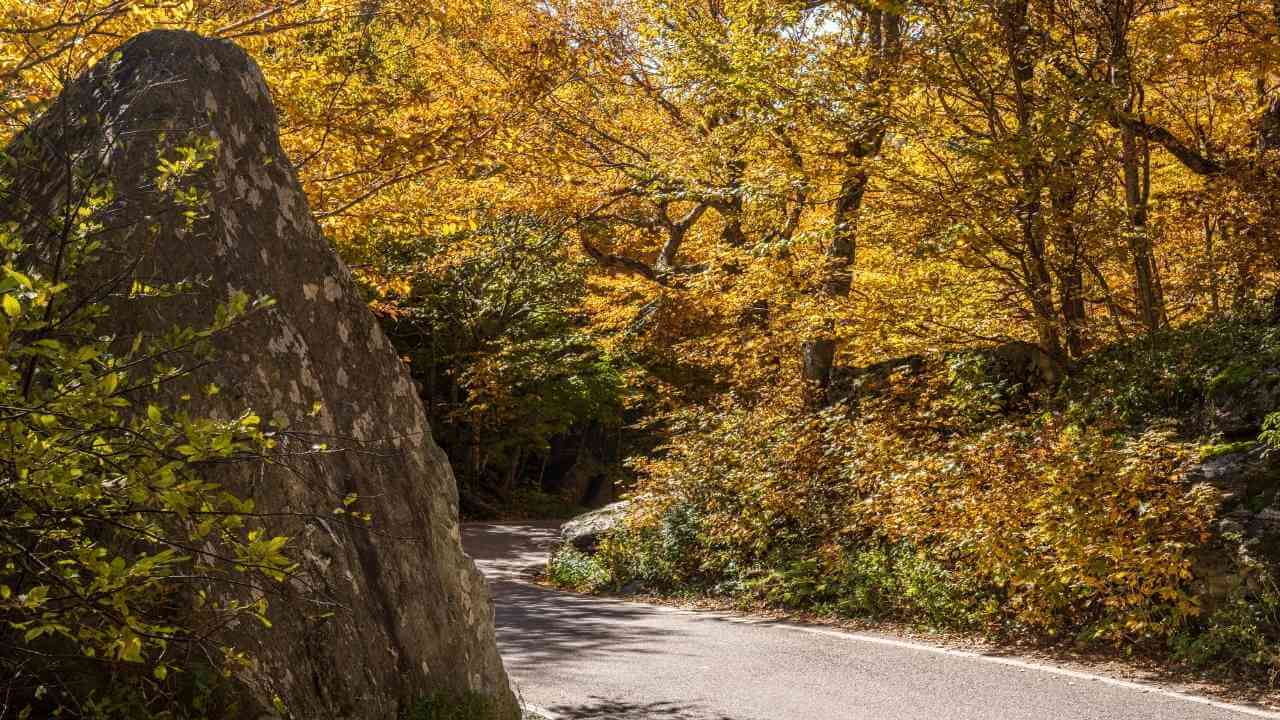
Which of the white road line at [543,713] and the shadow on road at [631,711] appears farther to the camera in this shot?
the shadow on road at [631,711]

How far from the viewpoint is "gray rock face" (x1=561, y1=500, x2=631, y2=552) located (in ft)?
52.5

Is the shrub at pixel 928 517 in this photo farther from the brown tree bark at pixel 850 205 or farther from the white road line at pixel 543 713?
the white road line at pixel 543 713

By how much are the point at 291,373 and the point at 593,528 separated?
474 inches

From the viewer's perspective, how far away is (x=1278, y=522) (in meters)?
7.84

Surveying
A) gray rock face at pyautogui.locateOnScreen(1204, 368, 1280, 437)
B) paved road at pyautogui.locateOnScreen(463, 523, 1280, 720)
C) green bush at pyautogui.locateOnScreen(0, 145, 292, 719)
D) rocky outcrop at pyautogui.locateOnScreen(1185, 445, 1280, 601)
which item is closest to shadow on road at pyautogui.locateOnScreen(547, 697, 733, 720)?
paved road at pyautogui.locateOnScreen(463, 523, 1280, 720)

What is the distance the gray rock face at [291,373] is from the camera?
404 cm

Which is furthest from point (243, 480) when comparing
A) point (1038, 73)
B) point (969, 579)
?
point (1038, 73)

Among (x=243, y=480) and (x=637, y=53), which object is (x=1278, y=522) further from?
(x=637, y=53)

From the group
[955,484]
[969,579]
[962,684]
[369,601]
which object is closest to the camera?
[369,601]

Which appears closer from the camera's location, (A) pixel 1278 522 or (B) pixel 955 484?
(A) pixel 1278 522

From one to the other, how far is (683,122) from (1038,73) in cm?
789

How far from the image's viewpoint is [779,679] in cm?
784

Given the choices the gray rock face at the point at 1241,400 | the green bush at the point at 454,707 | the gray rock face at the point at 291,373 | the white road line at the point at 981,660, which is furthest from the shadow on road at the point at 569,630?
the gray rock face at the point at 1241,400

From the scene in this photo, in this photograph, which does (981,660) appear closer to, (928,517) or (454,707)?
(928,517)
